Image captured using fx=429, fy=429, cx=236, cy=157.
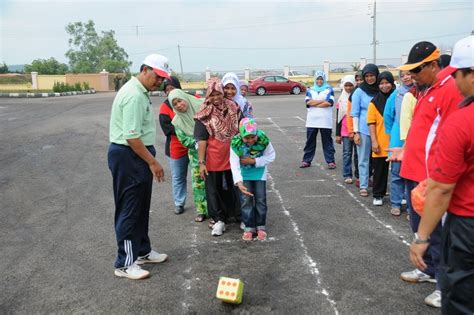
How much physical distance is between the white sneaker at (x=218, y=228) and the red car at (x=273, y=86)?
23.3 m

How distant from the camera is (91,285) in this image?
371cm

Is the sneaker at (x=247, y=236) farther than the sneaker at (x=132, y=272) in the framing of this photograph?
Yes

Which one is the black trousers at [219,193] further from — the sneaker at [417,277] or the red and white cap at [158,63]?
the sneaker at [417,277]

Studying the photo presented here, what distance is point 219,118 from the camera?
15.4 ft

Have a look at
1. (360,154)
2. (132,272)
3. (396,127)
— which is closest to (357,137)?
(360,154)

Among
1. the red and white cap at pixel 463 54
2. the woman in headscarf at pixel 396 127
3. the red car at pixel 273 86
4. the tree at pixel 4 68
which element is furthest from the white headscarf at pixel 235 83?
the tree at pixel 4 68

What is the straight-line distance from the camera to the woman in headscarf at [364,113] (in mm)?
5934

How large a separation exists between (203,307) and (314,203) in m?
2.94

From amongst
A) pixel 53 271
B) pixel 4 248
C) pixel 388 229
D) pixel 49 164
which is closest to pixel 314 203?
pixel 388 229

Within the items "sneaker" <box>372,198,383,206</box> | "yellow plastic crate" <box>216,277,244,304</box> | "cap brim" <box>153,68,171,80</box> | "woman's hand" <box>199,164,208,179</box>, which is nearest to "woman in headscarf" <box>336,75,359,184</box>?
"sneaker" <box>372,198,383,206</box>

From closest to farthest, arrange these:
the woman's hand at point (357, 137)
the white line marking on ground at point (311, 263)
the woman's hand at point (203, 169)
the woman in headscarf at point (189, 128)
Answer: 1. the white line marking on ground at point (311, 263)
2. the woman's hand at point (203, 169)
3. the woman in headscarf at point (189, 128)
4. the woman's hand at point (357, 137)

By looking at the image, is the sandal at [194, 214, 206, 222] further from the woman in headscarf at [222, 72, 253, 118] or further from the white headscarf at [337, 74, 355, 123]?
the white headscarf at [337, 74, 355, 123]

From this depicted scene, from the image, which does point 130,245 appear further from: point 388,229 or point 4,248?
point 388,229

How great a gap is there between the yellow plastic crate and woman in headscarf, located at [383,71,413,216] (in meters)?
2.68
